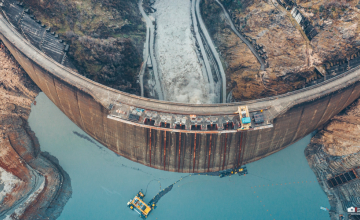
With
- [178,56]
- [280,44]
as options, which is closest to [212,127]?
[178,56]

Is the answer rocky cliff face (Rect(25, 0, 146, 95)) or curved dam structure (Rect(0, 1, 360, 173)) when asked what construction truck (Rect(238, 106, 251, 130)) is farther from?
rocky cliff face (Rect(25, 0, 146, 95))

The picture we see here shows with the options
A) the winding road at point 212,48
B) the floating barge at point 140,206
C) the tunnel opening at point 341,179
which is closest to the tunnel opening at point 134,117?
the floating barge at point 140,206

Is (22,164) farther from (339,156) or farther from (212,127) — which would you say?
(339,156)

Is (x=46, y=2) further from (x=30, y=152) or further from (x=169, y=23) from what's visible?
(x=30, y=152)

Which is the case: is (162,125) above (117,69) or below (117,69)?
below

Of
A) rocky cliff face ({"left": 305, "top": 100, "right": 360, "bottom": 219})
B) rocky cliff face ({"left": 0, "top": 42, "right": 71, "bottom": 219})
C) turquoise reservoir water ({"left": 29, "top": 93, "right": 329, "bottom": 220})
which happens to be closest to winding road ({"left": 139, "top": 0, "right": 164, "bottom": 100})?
turquoise reservoir water ({"left": 29, "top": 93, "right": 329, "bottom": 220})

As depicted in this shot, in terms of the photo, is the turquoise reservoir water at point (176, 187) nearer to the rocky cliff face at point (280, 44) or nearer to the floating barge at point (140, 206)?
the floating barge at point (140, 206)

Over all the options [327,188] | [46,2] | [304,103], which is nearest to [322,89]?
[304,103]
